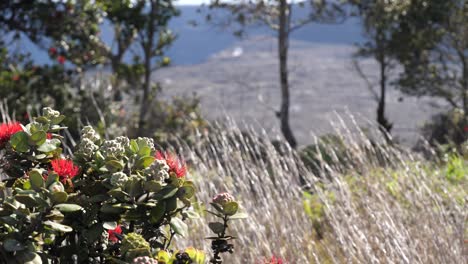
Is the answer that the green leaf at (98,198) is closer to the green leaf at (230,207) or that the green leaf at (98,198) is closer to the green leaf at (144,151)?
the green leaf at (144,151)

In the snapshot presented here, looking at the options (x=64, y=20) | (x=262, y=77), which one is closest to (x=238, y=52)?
(x=262, y=77)

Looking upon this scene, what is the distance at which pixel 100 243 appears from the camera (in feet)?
4.76

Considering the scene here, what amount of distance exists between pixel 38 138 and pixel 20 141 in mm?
40

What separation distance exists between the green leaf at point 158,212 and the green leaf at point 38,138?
10.8 inches

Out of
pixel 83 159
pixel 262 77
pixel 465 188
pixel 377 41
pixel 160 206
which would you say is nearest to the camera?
pixel 160 206

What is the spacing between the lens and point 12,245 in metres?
1.16

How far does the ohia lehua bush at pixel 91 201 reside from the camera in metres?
1.22

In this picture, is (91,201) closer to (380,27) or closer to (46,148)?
(46,148)

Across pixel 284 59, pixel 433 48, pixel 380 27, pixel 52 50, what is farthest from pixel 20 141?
pixel 380 27

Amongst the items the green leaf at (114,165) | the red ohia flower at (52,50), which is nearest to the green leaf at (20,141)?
the green leaf at (114,165)

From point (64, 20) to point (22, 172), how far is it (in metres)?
6.33

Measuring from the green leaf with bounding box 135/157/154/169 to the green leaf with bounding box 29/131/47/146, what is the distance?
0.20 meters

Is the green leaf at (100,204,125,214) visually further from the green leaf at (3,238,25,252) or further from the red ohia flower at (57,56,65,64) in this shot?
the red ohia flower at (57,56,65,64)

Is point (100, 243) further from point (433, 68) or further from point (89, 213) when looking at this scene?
point (433, 68)
